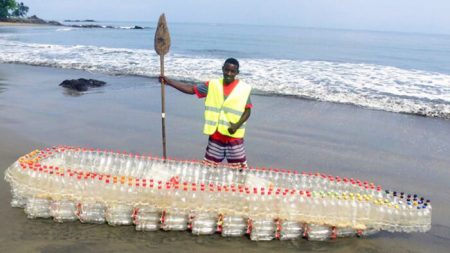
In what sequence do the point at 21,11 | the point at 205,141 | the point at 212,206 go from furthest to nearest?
the point at 21,11
the point at 205,141
the point at 212,206

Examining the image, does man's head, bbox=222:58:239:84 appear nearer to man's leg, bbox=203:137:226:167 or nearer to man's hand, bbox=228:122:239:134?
man's hand, bbox=228:122:239:134

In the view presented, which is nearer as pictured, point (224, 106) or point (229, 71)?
point (229, 71)

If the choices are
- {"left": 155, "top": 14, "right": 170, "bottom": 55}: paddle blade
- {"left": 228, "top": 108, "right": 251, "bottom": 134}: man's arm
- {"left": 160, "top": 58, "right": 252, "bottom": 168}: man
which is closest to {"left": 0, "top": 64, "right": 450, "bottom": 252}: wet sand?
{"left": 160, "top": 58, "right": 252, "bottom": 168}: man

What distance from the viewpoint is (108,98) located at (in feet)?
42.4

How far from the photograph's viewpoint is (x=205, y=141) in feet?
29.2

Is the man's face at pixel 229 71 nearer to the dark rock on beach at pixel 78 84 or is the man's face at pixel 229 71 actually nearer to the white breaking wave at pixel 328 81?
the white breaking wave at pixel 328 81

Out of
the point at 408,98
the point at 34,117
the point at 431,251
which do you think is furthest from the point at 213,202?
the point at 408,98

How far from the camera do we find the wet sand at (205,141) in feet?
15.6

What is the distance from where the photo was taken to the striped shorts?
18.3 feet

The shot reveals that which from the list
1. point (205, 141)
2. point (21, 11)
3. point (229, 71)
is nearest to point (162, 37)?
point (229, 71)

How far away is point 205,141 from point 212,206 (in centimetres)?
419

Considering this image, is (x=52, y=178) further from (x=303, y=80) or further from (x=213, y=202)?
(x=303, y=80)

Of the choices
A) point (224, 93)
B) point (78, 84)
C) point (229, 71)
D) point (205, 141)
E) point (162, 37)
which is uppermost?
point (162, 37)

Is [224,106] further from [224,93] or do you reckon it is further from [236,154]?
[236,154]
